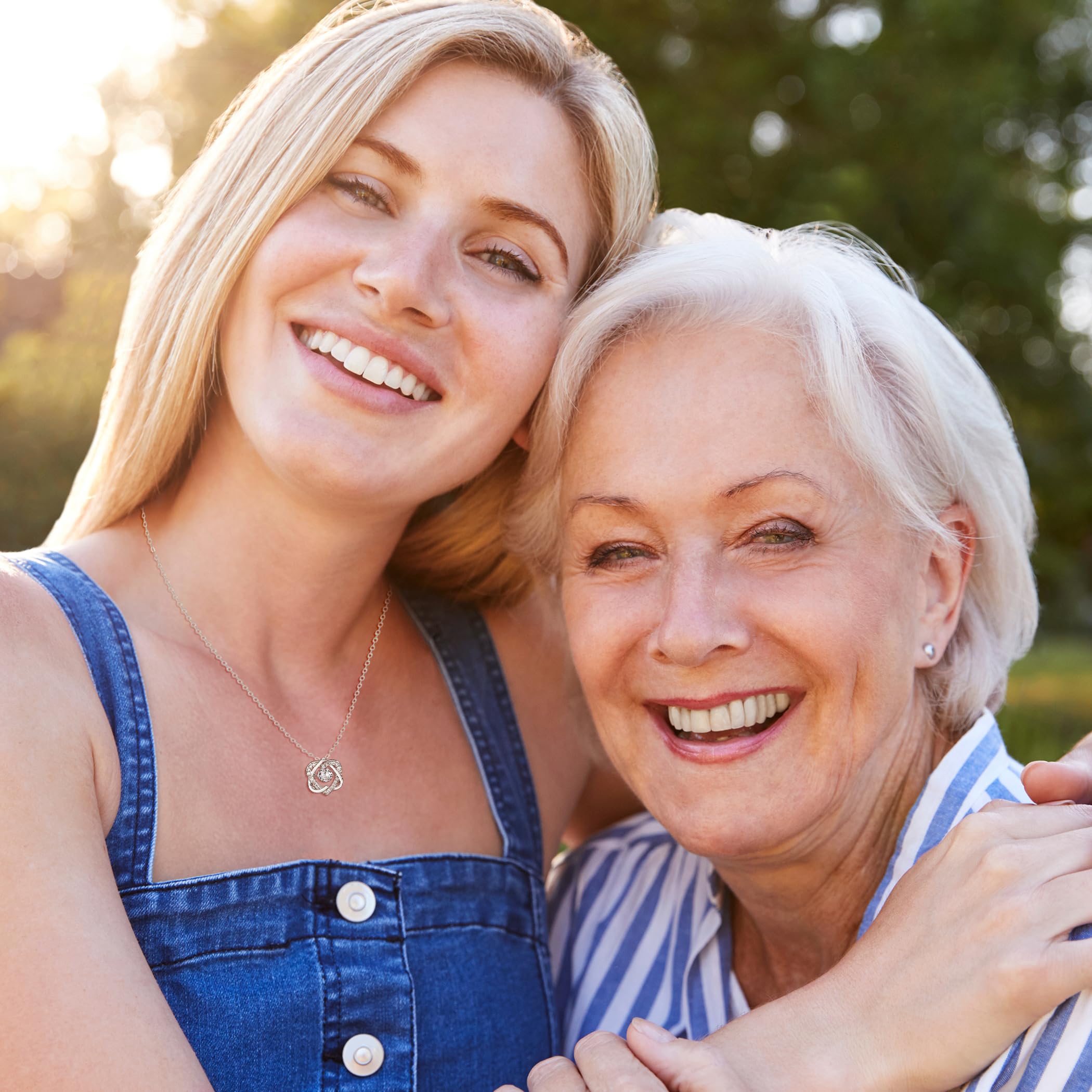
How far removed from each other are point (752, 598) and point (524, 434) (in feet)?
2.41

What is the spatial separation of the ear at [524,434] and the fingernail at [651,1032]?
48.9 inches

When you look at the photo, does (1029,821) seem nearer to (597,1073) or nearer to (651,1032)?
(651,1032)

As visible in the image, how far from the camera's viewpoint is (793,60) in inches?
401

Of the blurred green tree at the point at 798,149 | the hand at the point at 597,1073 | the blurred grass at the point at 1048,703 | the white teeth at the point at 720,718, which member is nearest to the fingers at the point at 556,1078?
the hand at the point at 597,1073

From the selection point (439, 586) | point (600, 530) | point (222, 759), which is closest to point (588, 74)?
point (600, 530)

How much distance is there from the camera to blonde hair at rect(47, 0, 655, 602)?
2264 millimetres

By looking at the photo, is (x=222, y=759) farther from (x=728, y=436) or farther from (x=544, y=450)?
(x=728, y=436)

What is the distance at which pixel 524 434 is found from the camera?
103 inches

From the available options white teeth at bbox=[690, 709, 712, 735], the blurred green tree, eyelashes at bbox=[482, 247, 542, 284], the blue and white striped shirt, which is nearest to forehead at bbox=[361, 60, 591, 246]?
eyelashes at bbox=[482, 247, 542, 284]

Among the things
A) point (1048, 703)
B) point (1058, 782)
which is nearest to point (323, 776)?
point (1058, 782)

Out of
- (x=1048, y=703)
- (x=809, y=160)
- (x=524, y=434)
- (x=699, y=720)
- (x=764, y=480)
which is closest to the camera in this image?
(x=764, y=480)

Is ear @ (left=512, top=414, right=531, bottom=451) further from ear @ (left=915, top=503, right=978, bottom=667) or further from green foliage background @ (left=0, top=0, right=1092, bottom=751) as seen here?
green foliage background @ (left=0, top=0, right=1092, bottom=751)

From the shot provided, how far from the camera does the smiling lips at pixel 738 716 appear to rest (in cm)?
219

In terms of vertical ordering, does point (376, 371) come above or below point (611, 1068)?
above
